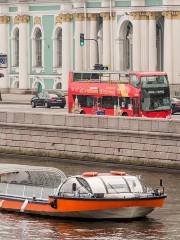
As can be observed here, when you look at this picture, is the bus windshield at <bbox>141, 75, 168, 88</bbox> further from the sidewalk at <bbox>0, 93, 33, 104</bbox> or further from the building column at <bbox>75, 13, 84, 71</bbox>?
the building column at <bbox>75, 13, 84, 71</bbox>

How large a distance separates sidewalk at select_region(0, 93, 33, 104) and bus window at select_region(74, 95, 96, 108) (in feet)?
57.6

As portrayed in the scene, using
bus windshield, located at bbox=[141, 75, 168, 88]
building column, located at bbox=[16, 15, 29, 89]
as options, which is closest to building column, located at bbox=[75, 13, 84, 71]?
building column, located at bbox=[16, 15, 29, 89]

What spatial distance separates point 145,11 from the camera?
311ft

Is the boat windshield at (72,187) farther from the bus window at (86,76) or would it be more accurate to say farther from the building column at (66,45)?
the building column at (66,45)

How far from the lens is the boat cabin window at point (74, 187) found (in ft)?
155

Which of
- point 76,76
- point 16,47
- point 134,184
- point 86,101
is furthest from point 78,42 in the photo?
point 134,184

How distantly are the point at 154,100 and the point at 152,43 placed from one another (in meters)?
24.6

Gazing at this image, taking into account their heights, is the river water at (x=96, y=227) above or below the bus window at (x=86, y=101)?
below

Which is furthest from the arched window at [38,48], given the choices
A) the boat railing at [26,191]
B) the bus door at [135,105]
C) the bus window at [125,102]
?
the boat railing at [26,191]

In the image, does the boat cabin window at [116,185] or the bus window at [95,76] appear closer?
the boat cabin window at [116,185]

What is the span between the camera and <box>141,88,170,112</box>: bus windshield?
7038cm

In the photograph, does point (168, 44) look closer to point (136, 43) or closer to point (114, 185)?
point (136, 43)

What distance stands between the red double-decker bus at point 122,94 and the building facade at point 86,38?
57.1 feet

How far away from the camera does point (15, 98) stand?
96.9 meters
